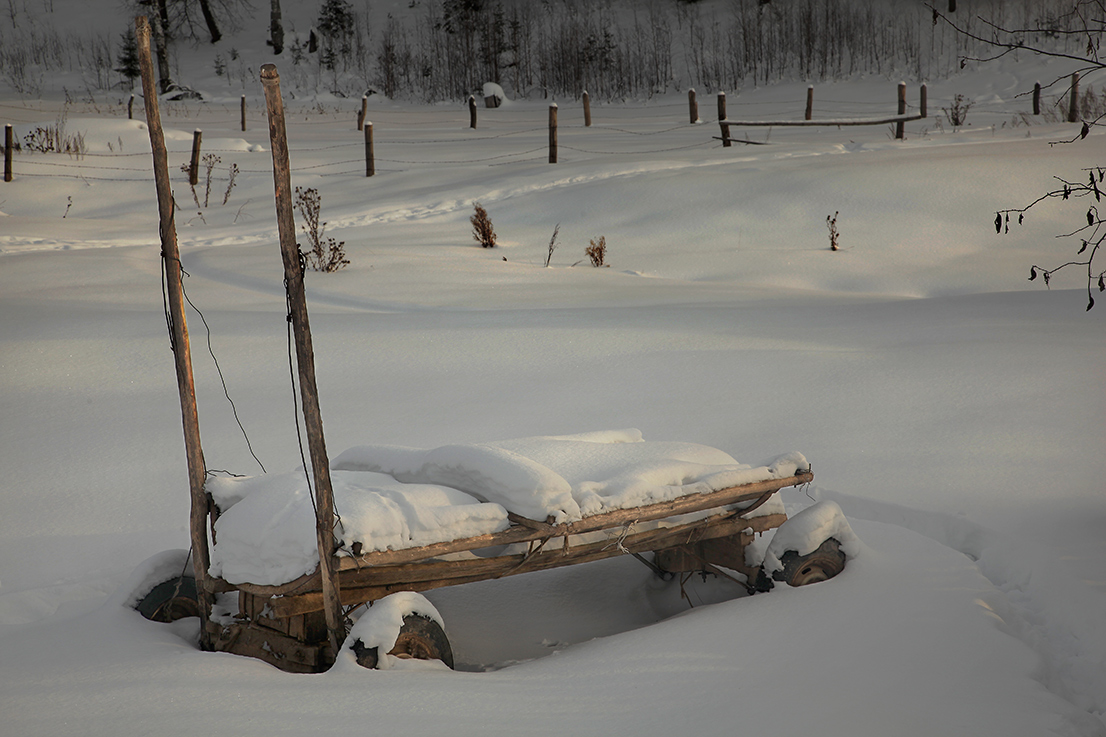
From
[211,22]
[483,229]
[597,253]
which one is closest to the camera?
[597,253]

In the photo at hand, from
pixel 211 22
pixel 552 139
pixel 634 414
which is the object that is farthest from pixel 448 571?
pixel 211 22

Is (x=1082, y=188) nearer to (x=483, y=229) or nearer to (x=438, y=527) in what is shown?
(x=438, y=527)

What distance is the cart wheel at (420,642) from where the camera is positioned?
A: 307cm

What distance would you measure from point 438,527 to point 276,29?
33.9 m

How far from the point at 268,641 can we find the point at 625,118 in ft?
71.3

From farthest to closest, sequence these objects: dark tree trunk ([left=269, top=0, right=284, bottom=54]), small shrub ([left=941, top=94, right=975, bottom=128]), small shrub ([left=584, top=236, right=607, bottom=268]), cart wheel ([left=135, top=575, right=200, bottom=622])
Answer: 1. dark tree trunk ([left=269, top=0, right=284, bottom=54])
2. small shrub ([left=941, top=94, right=975, bottom=128])
3. small shrub ([left=584, top=236, right=607, bottom=268])
4. cart wheel ([left=135, top=575, right=200, bottom=622])

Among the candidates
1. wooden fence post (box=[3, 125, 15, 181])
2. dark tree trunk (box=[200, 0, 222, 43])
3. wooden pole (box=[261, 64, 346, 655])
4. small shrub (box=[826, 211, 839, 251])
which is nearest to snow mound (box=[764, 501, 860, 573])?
wooden pole (box=[261, 64, 346, 655])

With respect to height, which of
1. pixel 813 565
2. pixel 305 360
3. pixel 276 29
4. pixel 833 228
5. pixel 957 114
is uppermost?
pixel 276 29

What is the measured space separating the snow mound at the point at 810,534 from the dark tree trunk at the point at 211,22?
35643 mm

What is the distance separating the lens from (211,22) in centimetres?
3359

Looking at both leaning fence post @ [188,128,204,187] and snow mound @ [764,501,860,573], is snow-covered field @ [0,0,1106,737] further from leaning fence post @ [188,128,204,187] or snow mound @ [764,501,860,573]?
leaning fence post @ [188,128,204,187]

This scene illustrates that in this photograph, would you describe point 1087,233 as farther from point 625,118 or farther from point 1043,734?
point 625,118

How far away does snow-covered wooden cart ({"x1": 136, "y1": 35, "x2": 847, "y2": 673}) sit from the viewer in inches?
117

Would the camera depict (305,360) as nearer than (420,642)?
Yes
